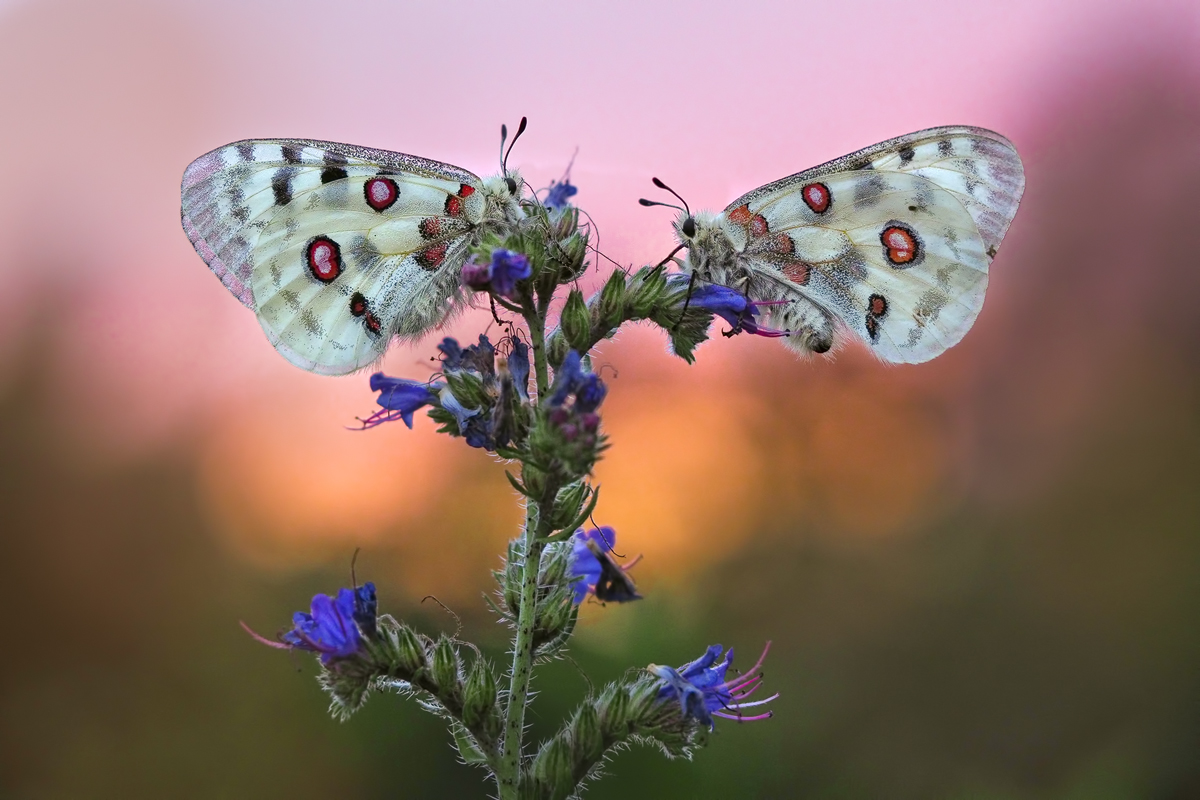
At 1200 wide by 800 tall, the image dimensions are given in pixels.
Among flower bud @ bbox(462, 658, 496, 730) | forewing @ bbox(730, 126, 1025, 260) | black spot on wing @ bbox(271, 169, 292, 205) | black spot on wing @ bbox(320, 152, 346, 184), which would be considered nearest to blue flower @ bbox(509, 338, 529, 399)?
flower bud @ bbox(462, 658, 496, 730)

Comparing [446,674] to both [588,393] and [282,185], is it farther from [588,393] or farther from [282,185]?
[282,185]

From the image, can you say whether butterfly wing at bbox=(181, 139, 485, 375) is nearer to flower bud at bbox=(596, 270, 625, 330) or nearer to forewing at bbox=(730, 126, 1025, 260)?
flower bud at bbox=(596, 270, 625, 330)

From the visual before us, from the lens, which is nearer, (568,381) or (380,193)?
(568,381)

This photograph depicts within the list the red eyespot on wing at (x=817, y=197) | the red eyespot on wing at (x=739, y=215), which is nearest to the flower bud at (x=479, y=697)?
the red eyespot on wing at (x=739, y=215)

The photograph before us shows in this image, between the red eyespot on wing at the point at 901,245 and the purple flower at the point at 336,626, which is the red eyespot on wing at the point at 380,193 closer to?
the purple flower at the point at 336,626

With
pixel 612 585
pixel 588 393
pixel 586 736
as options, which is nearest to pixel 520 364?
pixel 588 393

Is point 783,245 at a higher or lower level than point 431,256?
lower

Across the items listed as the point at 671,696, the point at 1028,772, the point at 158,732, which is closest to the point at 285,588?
the point at 158,732
